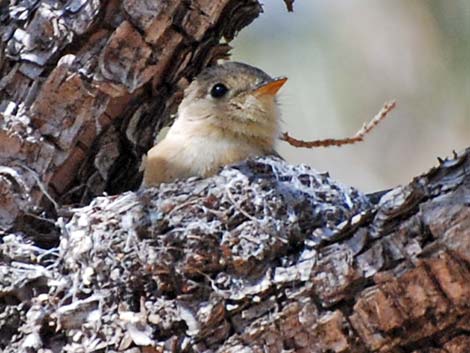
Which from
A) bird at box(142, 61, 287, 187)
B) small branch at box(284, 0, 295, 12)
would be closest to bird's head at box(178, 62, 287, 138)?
bird at box(142, 61, 287, 187)

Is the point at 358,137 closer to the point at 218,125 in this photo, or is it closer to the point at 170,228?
the point at 218,125

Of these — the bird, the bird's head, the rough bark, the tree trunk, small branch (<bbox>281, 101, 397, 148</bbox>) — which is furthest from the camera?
the bird's head

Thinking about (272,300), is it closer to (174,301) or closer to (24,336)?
(174,301)

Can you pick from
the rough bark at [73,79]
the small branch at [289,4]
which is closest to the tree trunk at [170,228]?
the rough bark at [73,79]

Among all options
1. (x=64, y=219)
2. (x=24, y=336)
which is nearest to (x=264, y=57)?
(x=64, y=219)

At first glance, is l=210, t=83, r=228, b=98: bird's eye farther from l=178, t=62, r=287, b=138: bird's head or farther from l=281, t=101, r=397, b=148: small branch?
l=281, t=101, r=397, b=148: small branch
